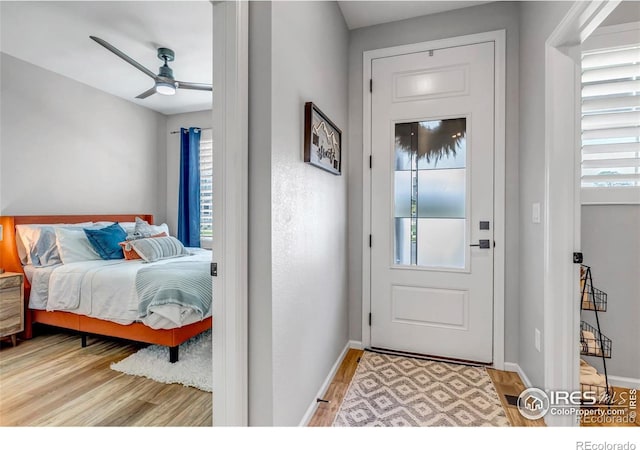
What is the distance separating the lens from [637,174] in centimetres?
197

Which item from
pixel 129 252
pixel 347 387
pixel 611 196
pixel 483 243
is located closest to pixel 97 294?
pixel 129 252

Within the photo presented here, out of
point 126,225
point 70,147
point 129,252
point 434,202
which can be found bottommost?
point 129,252

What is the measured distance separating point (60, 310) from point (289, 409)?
245 cm

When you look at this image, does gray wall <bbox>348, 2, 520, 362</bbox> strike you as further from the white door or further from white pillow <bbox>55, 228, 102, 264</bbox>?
white pillow <bbox>55, 228, 102, 264</bbox>

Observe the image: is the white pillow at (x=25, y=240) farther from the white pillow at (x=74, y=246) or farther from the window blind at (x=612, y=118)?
the window blind at (x=612, y=118)

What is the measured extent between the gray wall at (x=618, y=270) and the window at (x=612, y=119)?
0.12 m

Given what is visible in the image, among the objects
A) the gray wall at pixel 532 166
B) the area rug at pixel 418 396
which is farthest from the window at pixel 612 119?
the area rug at pixel 418 396

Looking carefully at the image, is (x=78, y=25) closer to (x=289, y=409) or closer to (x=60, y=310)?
(x=60, y=310)

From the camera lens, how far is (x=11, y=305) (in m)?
2.62

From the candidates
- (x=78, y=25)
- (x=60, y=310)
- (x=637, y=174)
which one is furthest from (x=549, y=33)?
(x=60, y=310)

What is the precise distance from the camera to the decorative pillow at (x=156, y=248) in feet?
10.1

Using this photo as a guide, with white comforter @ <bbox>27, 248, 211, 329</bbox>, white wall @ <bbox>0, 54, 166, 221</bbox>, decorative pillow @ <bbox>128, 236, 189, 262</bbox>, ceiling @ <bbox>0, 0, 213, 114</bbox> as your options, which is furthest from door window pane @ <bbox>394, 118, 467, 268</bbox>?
white wall @ <bbox>0, 54, 166, 221</bbox>

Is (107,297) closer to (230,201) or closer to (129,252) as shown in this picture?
(129,252)

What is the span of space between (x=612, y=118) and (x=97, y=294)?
13.1 ft
